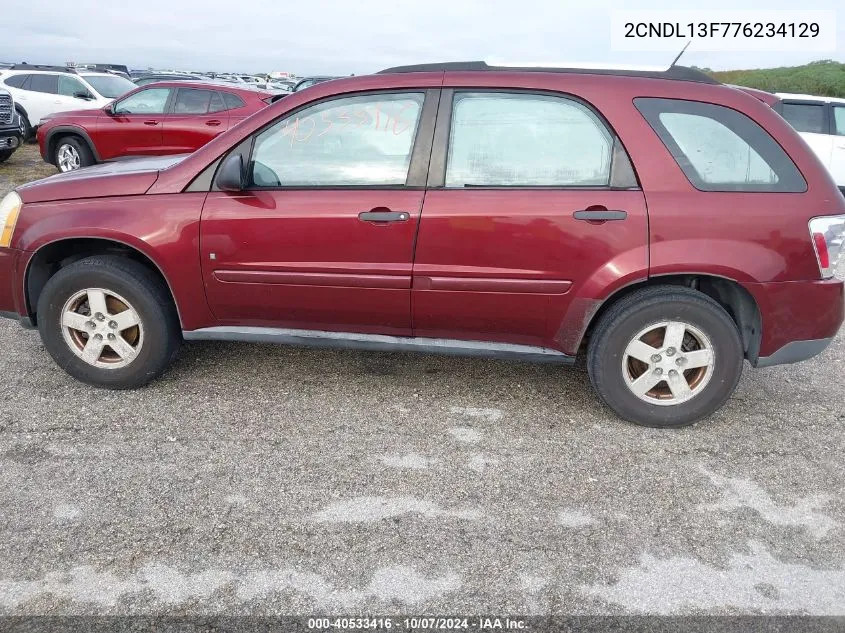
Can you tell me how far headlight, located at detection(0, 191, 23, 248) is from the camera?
378cm

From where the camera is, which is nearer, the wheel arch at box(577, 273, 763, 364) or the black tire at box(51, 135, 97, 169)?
the wheel arch at box(577, 273, 763, 364)

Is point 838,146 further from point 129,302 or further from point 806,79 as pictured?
point 806,79

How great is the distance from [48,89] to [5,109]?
3127 mm

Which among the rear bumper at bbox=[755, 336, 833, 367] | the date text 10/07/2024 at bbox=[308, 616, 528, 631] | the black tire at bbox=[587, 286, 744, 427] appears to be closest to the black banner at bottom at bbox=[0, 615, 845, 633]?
the date text 10/07/2024 at bbox=[308, 616, 528, 631]

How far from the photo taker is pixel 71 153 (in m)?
11.0

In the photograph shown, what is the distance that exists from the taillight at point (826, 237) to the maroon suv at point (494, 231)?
0.04 feet

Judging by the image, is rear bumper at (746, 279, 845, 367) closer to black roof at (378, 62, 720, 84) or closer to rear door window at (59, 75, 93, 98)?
black roof at (378, 62, 720, 84)

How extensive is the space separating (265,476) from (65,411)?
50.1 inches

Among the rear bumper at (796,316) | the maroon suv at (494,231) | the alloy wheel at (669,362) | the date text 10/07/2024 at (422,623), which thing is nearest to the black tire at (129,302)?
the maroon suv at (494,231)

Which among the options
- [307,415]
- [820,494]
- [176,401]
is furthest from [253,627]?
[820,494]

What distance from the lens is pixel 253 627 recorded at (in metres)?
2.20

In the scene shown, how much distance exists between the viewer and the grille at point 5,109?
11.8 meters

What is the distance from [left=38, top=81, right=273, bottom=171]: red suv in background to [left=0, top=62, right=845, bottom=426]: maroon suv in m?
6.97

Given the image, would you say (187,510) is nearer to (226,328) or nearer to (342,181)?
(226,328)
